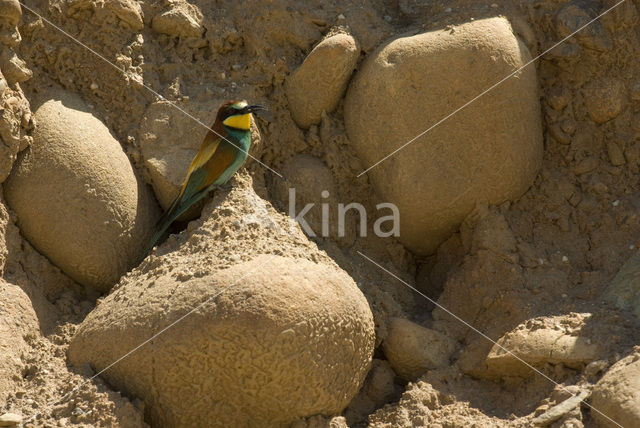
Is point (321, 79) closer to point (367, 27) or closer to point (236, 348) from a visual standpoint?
point (367, 27)

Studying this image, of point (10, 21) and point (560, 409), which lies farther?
point (10, 21)

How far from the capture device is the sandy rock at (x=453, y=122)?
3723 mm

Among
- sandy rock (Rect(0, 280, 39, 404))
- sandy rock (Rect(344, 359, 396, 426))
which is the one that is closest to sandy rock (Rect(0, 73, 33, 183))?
sandy rock (Rect(0, 280, 39, 404))

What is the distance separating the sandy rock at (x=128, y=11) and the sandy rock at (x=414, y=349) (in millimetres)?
1856

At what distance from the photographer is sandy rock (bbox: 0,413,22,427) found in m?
2.90

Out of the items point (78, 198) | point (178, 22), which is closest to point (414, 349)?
point (78, 198)

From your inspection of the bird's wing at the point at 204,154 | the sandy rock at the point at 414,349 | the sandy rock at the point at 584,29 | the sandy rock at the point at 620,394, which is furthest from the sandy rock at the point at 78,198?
the sandy rock at the point at 584,29

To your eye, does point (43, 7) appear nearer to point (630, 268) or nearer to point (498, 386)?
point (498, 386)

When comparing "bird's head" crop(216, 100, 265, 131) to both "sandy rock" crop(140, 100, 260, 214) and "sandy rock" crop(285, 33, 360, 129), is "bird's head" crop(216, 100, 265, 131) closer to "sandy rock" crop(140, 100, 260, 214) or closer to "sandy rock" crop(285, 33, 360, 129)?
"sandy rock" crop(140, 100, 260, 214)

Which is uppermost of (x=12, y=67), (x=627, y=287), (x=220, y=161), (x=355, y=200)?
(x=12, y=67)

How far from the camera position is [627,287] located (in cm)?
341

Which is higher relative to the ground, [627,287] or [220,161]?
[220,161]

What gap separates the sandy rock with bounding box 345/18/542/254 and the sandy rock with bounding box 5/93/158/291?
118cm

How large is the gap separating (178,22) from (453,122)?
55.3 inches
